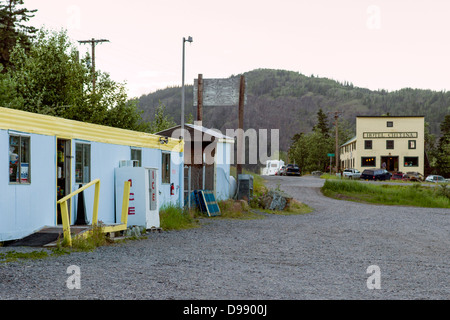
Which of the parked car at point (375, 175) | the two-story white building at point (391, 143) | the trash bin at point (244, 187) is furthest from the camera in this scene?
the two-story white building at point (391, 143)

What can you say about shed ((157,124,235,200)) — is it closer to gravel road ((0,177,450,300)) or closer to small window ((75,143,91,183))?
gravel road ((0,177,450,300))

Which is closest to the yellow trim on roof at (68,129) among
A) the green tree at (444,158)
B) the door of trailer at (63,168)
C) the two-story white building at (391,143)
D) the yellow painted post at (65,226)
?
the door of trailer at (63,168)

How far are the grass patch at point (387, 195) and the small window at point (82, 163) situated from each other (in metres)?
20.0

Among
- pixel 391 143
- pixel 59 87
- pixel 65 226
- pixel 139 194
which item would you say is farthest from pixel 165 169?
pixel 391 143

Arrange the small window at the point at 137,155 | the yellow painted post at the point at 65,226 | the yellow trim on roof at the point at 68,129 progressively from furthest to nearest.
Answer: the small window at the point at 137,155 → the yellow trim on roof at the point at 68,129 → the yellow painted post at the point at 65,226

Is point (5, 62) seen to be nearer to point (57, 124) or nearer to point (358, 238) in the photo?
point (57, 124)

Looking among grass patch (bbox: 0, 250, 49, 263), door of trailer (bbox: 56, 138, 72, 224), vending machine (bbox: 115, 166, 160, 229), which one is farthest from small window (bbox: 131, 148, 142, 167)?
grass patch (bbox: 0, 250, 49, 263)

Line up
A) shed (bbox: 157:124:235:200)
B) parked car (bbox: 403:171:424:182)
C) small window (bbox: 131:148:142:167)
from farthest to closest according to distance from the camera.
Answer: parked car (bbox: 403:171:424:182), shed (bbox: 157:124:235:200), small window (bbox: 131:148:142:167)

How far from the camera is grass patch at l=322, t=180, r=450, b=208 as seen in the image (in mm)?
29109

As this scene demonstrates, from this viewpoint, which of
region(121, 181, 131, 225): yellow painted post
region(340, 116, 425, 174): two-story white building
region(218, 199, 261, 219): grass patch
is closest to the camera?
region(121, 181, 131, 225): yellow painted post

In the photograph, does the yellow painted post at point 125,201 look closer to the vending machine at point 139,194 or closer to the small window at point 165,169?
the vending machine at point 139,194

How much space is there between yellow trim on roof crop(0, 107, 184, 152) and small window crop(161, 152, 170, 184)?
0.66 metres

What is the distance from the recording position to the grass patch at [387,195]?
29.1 meters
